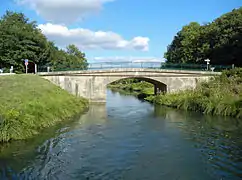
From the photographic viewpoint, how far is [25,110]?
2086 centimetres

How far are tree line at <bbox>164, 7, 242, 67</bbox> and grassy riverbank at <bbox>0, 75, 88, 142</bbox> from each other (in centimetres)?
3198

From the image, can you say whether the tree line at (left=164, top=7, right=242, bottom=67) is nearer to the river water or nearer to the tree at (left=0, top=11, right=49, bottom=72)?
the tree at (left=0, top=11, right=49, bottom=72)

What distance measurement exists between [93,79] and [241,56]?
2594 cm

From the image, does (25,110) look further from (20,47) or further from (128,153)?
(20,47)

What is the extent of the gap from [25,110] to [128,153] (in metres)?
8.62

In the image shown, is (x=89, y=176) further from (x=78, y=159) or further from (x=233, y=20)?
(x=233, y=20)

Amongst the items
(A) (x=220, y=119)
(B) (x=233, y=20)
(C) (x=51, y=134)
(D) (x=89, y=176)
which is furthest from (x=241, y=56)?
(D) (x=89, y=176)

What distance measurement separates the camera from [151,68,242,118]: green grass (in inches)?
1171

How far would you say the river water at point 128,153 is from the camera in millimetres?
12742

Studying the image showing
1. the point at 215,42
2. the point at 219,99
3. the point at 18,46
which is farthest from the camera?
the point at 215,42

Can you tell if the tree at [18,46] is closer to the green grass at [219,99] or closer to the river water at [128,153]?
the green grass at [219,99]

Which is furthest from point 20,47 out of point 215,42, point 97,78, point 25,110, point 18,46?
point 215,42

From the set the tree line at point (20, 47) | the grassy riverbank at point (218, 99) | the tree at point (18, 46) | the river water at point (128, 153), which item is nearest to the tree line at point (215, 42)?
the grassy riverbank at point (218, 99)

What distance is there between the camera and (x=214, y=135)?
2058 centimetres
